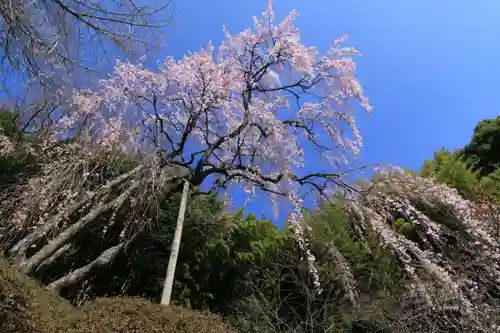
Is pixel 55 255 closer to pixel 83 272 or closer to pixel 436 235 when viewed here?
pixel 83 272

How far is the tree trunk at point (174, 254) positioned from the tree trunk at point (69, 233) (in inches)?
30.4

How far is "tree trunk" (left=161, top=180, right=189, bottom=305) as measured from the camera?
6.17 m

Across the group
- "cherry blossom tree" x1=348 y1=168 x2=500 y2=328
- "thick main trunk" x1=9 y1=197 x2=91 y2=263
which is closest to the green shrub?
"thick main trunk" x1=9 y1=197 x2=91 y2=263

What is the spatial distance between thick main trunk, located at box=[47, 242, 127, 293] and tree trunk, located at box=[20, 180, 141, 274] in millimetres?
345

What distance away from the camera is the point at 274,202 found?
890 centimetres

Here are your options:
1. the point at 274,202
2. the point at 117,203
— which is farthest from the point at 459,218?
the point at 117,203

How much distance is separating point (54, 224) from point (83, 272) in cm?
75

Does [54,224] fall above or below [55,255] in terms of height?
above

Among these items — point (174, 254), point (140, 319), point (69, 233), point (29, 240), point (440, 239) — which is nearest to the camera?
point (140, 319)

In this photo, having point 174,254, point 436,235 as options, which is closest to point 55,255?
point 174,254

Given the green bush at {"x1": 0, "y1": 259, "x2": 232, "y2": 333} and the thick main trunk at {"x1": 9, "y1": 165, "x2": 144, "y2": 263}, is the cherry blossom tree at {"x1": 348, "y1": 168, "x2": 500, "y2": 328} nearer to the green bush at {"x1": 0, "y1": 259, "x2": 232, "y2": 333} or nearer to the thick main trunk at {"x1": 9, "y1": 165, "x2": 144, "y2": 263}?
the green bush at {"x1": 0, "y1": 259, "x2": 232, "y2": 333}

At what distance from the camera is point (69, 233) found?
6402 millimetres

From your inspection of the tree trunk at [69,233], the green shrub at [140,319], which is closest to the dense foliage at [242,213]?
the tree trunk at [69,233]

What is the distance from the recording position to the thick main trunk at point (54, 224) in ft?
19.7
